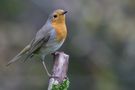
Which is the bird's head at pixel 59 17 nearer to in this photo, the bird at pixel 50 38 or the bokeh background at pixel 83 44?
the bird at pixel 50 38

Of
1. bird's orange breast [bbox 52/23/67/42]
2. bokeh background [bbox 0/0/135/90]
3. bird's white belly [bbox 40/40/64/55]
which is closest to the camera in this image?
bird's orange breast [bbox 52/23/67/42]

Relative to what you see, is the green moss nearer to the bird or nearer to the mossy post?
the mossy post

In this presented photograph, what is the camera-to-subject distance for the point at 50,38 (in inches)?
420

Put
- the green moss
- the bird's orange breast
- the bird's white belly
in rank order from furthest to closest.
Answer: the bird's white belly < the bird's orange breast < the green moss

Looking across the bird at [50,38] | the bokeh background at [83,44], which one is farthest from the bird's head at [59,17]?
the bokeh background at [83,44]

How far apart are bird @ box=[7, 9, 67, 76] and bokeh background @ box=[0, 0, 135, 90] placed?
443 cm

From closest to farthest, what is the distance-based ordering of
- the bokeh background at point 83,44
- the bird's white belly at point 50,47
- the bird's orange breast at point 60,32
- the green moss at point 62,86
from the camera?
the green moss at point 62,86 < the bird's orange breast at point 60,32 < the bird's white belly at point 50,47 < the bokeh background at point 83,44

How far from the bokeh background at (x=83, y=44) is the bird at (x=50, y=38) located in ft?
14.5

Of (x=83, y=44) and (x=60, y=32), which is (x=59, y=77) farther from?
(x=83, y=44)

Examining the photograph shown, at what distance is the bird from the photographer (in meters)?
10.5

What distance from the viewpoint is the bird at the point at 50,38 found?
34.3ft

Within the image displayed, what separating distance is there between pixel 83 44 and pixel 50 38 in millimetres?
5607

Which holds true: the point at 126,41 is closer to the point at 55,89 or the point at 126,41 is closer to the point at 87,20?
the point at 87,20

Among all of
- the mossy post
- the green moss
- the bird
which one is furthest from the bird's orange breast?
the green moss
